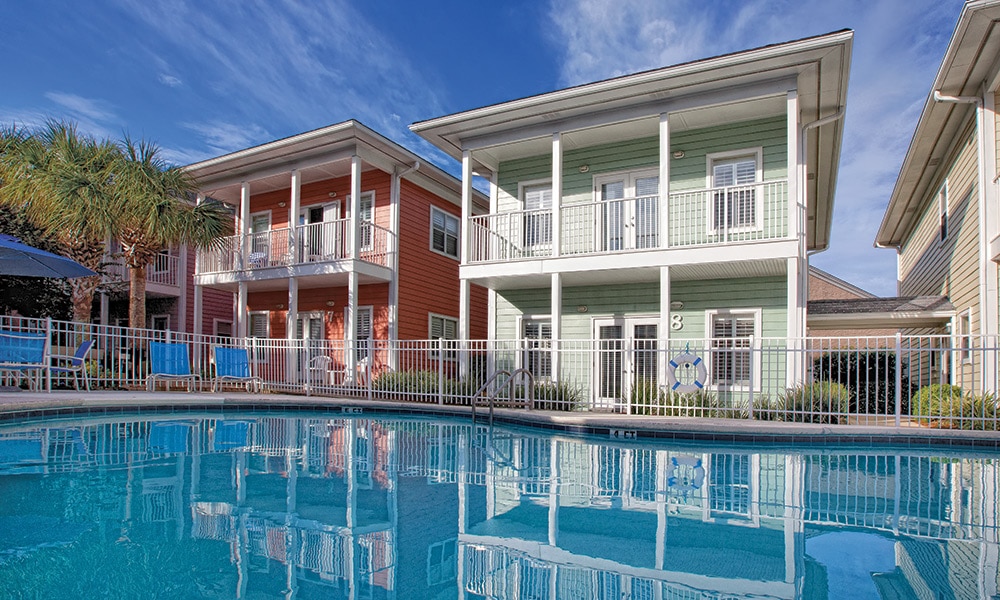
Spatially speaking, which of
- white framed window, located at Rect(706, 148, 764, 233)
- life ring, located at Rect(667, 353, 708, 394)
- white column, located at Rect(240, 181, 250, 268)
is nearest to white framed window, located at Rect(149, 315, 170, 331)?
white column, located at Rect(240, 181, 250, 268)

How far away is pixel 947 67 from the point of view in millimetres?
10461

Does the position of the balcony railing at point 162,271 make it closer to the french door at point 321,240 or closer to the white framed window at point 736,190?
the french door at point 321,240

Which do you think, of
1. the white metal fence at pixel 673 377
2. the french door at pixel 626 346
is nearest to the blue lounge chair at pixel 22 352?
the white metal fence at pixel 673 377

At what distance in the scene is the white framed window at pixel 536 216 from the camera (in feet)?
48.7

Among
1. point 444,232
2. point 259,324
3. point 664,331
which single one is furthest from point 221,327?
point 664,331

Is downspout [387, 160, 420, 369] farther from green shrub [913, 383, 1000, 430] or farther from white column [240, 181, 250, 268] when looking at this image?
green shrub [913, 383, 1000, 430]

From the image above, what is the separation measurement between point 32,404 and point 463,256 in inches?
325

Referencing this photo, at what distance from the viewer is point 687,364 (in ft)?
33.8

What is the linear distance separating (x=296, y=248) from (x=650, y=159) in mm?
9306

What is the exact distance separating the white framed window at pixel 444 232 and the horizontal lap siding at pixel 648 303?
4.13 m

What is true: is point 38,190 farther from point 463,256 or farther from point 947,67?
point 947,67

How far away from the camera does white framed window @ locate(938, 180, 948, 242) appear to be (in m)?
14.8

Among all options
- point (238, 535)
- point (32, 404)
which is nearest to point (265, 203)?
point (32, 404)

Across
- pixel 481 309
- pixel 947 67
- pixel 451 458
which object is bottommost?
pixel 451 458
